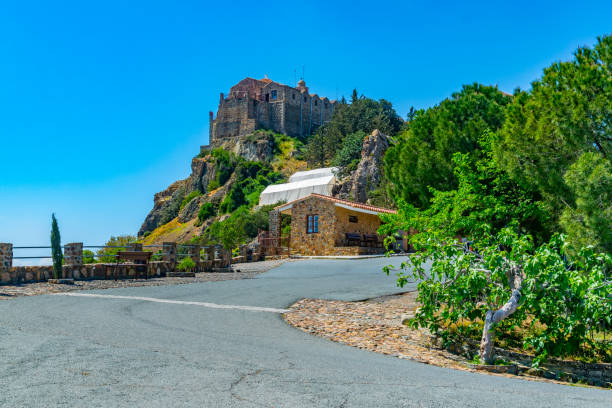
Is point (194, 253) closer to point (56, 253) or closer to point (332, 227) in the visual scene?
point (56, 253)

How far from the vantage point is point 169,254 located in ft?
58.7

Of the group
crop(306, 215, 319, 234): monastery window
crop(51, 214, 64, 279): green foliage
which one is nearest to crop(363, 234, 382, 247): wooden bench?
crop(306, 215, 319, 234): monastery window

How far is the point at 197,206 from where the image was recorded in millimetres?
71000

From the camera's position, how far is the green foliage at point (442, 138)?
49.9ft

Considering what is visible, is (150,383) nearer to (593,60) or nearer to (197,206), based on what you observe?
(593,60)

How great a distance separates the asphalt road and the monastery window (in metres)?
19.5

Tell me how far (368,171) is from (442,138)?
1145 inches

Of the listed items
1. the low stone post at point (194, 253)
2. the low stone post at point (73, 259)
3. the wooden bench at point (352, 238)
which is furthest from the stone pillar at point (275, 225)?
the low stone post at point (73, 259)

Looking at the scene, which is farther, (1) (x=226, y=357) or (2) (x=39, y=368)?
(1) (x=226, y=357)

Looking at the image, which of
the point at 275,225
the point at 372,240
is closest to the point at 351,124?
the point at 275,225

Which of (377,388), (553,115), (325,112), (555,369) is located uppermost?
(325,112)

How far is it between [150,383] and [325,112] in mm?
84441

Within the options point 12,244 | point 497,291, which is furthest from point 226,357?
point 12,244

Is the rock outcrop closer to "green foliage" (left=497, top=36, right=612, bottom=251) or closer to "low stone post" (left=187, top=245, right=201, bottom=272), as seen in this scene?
"low stone post" (left=187, top=245, right=201, bottom=272)
